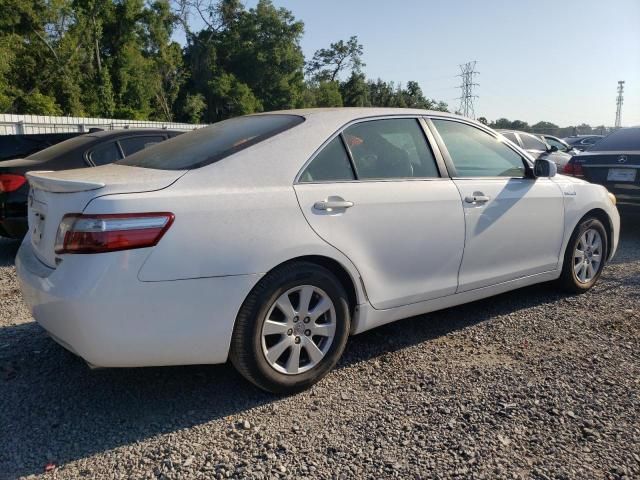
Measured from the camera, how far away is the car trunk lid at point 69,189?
8.72 ft

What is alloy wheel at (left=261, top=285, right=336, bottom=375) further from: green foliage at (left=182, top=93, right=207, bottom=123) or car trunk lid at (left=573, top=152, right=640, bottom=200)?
green foliage at (left=182, top=93, right=207, bottom=123)

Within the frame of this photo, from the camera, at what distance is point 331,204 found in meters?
3.09

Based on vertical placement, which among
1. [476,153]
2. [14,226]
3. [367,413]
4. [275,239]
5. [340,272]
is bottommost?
[367,413]

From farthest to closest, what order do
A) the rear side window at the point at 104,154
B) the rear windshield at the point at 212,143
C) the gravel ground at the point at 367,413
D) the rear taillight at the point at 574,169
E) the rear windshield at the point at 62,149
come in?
the rear taillight at the point at 574,169 → the rear side window at the point at 104,154 → the rear windshield at the point at 62,149 → the rear windshield at the point at 212,143 → the gravel ground at the point at 367,413

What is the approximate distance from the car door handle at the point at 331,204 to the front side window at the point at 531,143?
10.4 meters

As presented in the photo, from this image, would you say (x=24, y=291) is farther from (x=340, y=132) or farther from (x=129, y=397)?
(x=340, y=132)

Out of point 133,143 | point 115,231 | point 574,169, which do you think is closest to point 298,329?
point 115,231

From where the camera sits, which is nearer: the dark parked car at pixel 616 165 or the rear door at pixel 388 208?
the rear door at pixel 388 208

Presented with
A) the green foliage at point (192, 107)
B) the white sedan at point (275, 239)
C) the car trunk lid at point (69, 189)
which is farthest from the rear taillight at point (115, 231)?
the green foliage at point (192, 107)

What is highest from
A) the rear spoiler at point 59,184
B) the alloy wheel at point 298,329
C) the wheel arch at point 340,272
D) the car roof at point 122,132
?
the car roof at point 122,132

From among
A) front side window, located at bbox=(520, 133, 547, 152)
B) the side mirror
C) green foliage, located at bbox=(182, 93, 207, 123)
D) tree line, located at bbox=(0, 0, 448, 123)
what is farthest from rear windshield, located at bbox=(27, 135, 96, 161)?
green foliage, located at bbox=(182, 93, 207, 123)

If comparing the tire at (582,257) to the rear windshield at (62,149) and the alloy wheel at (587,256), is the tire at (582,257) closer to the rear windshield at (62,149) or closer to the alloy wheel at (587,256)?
the alloy wheel at (587,256)

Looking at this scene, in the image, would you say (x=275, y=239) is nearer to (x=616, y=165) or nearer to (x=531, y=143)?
(x=616, y=165)

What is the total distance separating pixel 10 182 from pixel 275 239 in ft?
13.9
